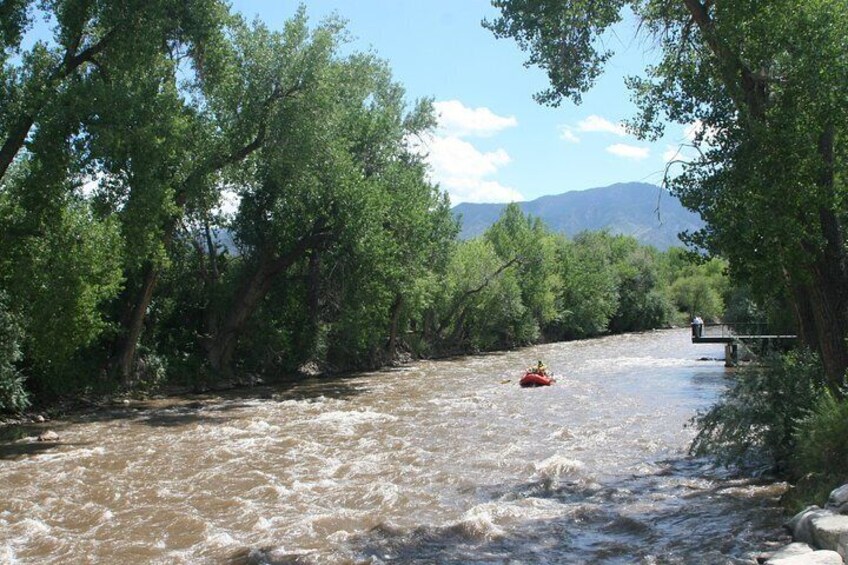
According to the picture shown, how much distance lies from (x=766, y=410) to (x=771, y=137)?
4.59 metres

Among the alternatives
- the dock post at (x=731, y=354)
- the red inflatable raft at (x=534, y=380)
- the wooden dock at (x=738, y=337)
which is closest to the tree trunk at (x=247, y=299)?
the red inflatable raft at (x=534, y=380)

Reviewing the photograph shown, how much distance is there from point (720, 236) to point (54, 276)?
644 inches

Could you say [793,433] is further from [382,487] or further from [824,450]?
[382,487]

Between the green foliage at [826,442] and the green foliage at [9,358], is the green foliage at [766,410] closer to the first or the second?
the green foliage at [826,442]

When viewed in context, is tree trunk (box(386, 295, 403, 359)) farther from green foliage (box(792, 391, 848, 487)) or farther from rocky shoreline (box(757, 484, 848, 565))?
rocky shoreline (box(757, 484, 848, 565))

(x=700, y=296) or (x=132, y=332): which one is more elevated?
(x=700, y=296)

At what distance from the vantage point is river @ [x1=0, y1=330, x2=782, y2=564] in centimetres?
979

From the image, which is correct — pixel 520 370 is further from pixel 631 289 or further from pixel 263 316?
pixel 631 289

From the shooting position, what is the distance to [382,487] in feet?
43.1

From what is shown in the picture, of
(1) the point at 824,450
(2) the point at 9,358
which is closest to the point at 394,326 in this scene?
(2) the point at 9,358

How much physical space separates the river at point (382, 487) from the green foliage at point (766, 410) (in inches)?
26.3

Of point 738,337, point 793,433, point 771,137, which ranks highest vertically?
point 771,137

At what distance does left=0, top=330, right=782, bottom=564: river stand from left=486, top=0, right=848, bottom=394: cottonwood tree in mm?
3470

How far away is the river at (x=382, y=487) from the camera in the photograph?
9.79 meters
